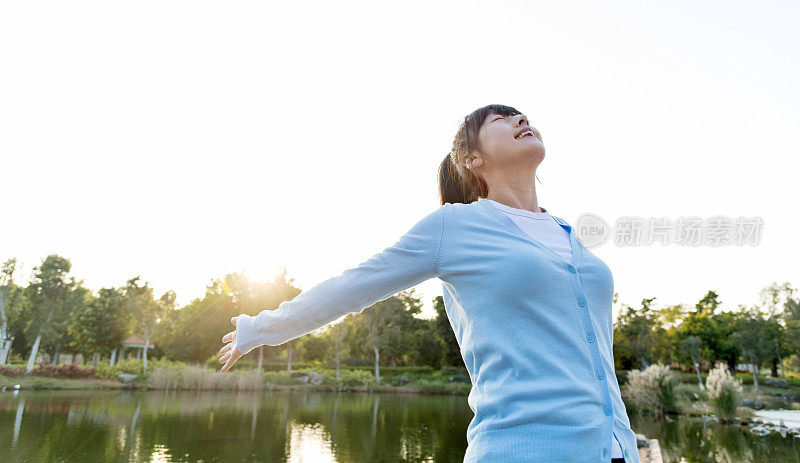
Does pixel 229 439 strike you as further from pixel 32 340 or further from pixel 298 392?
pixel 32 340

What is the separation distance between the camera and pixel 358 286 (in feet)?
3.26

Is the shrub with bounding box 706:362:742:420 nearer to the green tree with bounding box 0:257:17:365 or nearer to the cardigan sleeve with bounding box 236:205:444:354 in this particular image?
the cardigan sleeve with bounding box 236:205:444:354

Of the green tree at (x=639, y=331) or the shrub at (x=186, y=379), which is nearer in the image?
the shrub at (x=186, y=379)

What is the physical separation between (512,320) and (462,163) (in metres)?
0.60

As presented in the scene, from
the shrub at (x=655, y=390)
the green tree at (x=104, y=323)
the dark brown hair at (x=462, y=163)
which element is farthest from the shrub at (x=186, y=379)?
the dark brown hair at (x=462, y=163)

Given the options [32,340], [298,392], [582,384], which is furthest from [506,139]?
[32,340]

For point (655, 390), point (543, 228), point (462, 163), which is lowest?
point (655, 390)

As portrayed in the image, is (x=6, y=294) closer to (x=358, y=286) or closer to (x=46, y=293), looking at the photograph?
(x=46, y=293)

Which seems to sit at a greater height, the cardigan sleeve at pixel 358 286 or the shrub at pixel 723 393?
the cardigan sleeve at pixel 358 286

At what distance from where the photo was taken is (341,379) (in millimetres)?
25422

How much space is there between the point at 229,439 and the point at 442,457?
4.78m

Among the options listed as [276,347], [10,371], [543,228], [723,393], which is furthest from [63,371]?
[543,228]

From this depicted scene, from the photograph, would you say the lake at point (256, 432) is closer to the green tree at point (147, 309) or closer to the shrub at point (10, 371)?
the shrub at point (10, 371)

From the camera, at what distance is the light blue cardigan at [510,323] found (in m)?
0.87
